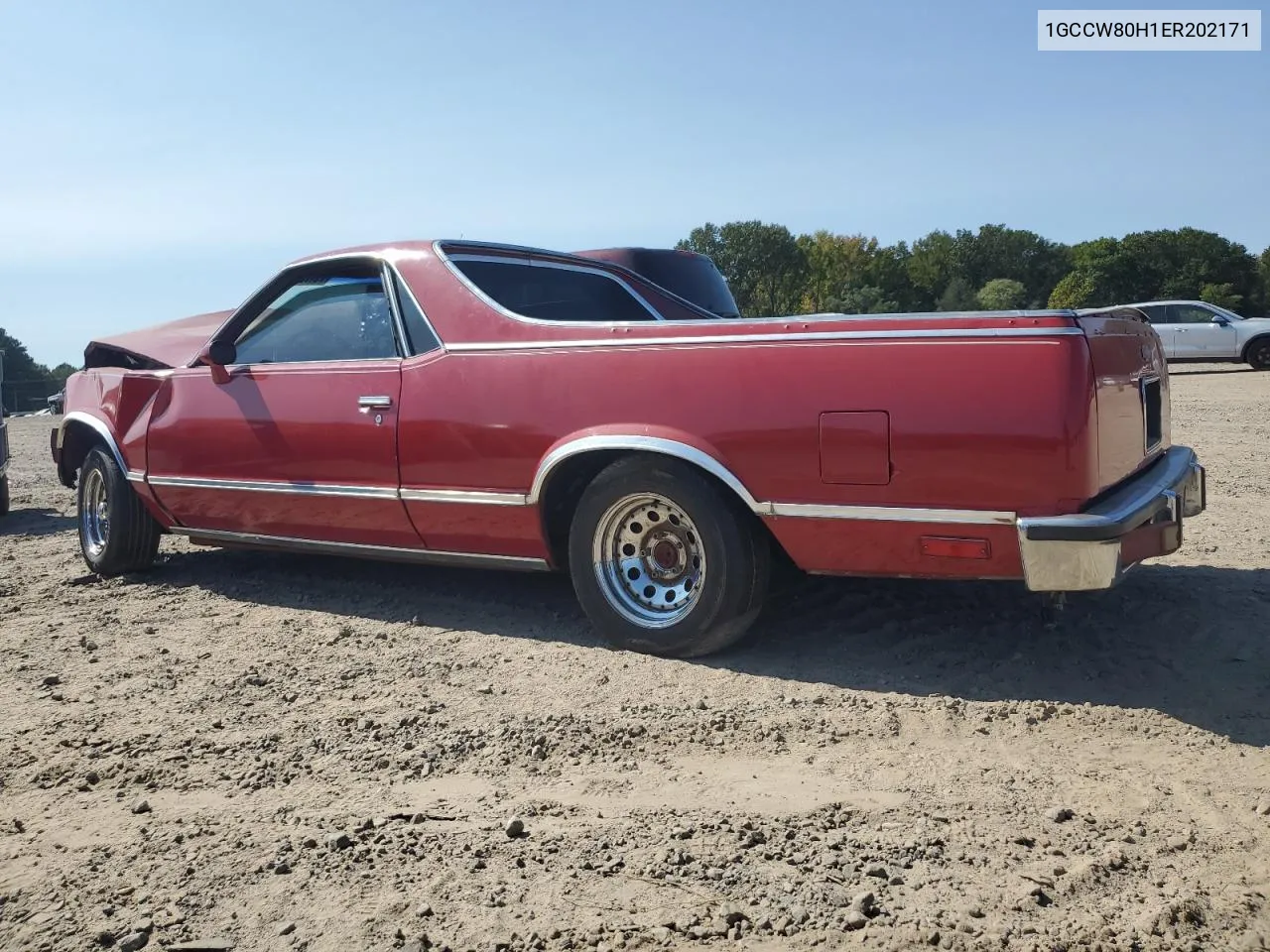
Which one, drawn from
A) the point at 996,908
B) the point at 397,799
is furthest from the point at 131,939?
the point at 996,908

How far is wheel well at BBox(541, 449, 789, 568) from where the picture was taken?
A: 3.75m

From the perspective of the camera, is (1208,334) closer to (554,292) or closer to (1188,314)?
(1188,314)

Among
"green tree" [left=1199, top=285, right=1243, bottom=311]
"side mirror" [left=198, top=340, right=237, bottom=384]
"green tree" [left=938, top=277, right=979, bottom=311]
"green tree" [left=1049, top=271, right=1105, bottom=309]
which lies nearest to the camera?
"side mirror" [left=198, top=340, right=237, bottom=384]

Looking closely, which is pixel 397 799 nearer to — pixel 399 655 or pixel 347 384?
pixel 399 655

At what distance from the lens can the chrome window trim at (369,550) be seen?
4293 mm

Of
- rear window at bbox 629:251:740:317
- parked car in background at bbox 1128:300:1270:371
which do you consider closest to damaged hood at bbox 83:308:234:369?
rear window at bbox 629:251:740:317

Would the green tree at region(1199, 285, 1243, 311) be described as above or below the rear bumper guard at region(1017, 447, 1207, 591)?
above

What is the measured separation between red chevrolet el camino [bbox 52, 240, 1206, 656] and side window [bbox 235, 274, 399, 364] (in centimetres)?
1

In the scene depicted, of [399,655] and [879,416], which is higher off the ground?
[879,416]

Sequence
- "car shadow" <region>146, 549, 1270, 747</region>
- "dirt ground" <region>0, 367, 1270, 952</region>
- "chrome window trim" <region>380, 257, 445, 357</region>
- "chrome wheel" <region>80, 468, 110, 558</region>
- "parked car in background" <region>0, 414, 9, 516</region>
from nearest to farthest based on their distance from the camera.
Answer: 1. "dirt ground" <region>0, 367, 1270, 952</region>
2. "car shadow" <region>146, 549, 1270, 747</region>
3. "chrome window trim" <region>380, 257, 445, 357</region>
4. "chrome wheel" <region>80, 468, 110, 558</region>
5. "parked car in background" <region>0, 414, 9, 516</region>

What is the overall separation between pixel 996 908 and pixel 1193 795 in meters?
0.86

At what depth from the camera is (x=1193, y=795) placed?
8.89 ft

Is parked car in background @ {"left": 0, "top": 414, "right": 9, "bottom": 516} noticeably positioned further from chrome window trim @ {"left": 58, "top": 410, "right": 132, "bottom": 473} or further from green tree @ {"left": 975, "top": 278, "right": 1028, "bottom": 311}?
green tree @ {"left": 975, "top": 278, "right": 1028, "bottom": 311}

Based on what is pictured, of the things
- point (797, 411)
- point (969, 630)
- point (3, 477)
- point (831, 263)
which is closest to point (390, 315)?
point (797, 411)
